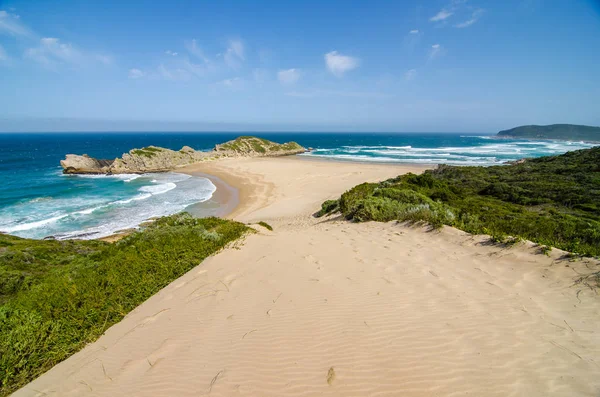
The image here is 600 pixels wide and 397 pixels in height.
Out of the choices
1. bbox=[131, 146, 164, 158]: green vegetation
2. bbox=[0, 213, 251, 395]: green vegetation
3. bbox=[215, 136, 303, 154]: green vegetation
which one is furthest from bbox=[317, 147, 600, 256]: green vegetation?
bbox=[215, 136, 303, 154]: green vegetation

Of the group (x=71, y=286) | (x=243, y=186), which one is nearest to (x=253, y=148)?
(x=243, y=186)

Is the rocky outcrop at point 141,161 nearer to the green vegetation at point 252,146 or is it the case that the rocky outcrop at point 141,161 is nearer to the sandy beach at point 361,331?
the green vegetation at point 252,146

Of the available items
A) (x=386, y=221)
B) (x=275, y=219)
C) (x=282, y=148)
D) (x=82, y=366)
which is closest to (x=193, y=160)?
(x=282, y=148)

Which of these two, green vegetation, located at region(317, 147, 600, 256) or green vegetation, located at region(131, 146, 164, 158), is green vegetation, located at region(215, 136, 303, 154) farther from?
green vegetation, located at region(317, 147, 600, 256)

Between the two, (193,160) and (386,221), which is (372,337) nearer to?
(386,221)

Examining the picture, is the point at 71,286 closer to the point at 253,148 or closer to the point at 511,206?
the point at 511,206
